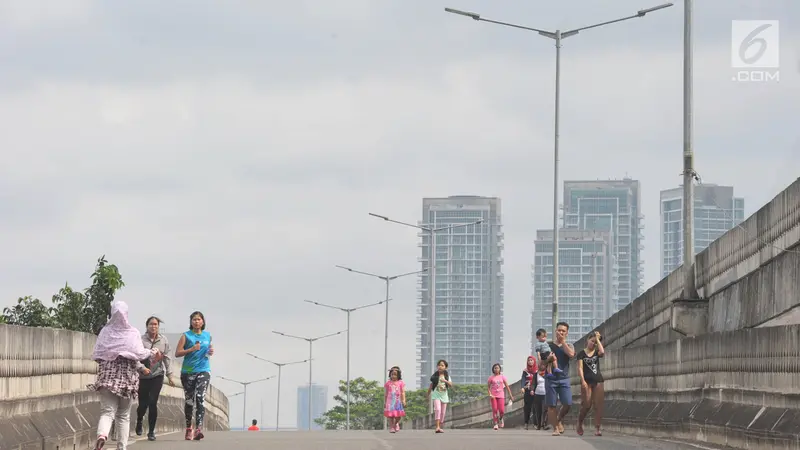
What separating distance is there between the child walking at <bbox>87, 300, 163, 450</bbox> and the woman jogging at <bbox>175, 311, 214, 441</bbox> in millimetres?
5187

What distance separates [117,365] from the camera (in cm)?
1669

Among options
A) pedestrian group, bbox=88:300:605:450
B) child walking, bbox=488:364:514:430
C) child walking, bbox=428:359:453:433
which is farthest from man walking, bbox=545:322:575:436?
child walking, bbox=488:364:514:430

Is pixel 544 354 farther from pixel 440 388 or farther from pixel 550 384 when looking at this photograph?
pixel 440 388

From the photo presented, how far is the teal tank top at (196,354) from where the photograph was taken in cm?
2225

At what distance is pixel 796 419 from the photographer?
16094mm

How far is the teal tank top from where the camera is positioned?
22.2 meters

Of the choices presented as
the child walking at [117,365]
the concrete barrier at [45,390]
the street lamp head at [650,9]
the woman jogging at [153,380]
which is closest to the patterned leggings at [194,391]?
the woman jogging at [153,380]

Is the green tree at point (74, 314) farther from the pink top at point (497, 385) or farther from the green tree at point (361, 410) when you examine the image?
the green tree at point (361, 410)

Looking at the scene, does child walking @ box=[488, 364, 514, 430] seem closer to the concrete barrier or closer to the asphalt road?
the asphalt road

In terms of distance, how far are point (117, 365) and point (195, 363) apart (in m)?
5.72

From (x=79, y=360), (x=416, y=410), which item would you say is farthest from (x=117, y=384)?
(x=416, y=410)

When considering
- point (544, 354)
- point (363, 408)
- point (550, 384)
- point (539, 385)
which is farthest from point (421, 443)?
point (363, 408)

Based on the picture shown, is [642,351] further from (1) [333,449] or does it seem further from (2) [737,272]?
(1) [333,449]

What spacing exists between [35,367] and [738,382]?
761 centimetres
